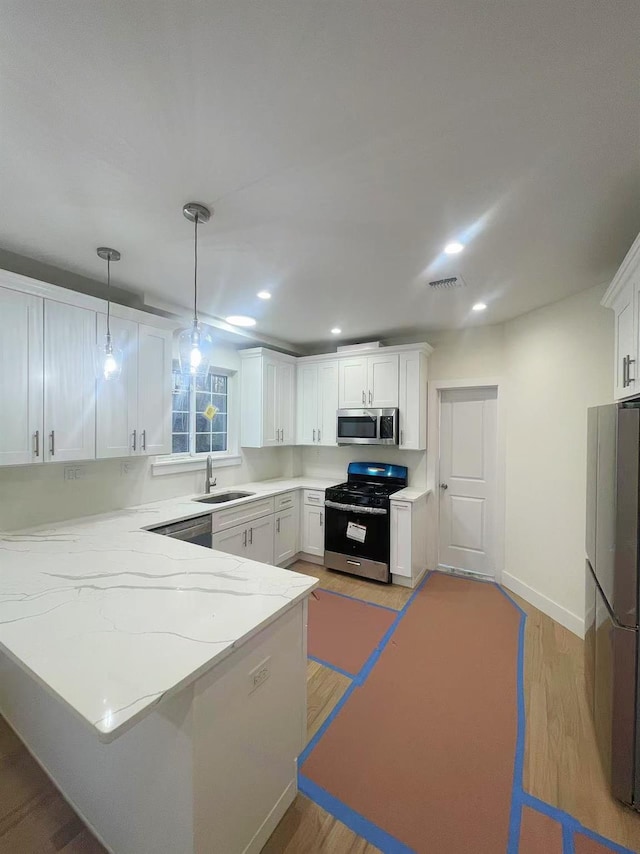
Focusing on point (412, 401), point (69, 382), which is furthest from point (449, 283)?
point (69, 382)

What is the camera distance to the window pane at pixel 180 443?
3.43 meters

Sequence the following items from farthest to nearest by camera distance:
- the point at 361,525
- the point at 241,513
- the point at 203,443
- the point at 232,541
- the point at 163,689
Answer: the point at 203,443 < the point at 361,525 < the point at 241,513 < the point at 232,541 < the point at 163,689

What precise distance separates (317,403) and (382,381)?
35.4 inches

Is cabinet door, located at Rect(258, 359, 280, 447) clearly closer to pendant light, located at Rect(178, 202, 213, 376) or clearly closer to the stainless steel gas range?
the stainless steel gas range

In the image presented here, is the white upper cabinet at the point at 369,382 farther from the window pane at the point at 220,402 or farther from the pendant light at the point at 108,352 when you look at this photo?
the pendant light at the point at 108,352

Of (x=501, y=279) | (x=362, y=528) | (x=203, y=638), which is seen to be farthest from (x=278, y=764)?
(x=501, y=279)

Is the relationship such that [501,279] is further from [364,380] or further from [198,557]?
[198,557]

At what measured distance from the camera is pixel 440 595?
331 centimetres

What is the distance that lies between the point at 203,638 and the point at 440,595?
2874 mm

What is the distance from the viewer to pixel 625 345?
183 centimetres

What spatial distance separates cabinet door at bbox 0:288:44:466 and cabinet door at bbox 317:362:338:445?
281 cm

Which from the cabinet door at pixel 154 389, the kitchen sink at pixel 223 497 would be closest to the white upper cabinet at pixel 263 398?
the kitchen sink at pixel 223 497

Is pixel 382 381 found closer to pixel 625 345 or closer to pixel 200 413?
pixel 200 413

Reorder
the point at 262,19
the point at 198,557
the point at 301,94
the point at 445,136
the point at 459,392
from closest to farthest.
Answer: the point at 262,19
the point at 301,94
the point at 445,136
the point at 198,557
the point at 459,392
